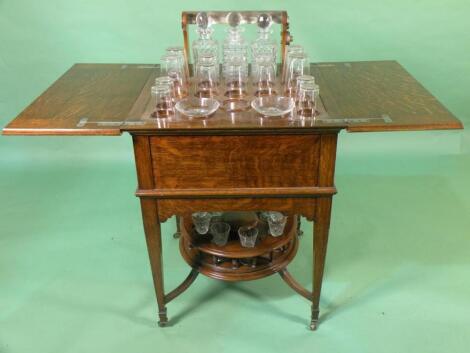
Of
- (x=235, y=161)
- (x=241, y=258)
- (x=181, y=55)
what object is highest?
(x=181, y=55)

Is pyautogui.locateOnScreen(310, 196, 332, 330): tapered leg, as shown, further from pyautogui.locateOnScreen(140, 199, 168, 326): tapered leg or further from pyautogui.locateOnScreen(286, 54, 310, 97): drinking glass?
pyautogui.locateOnScreen(140, 199, 168, 326): tapered leg

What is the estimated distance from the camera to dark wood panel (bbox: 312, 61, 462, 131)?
4.80 ft

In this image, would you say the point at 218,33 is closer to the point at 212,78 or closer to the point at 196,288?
the point at 212,78

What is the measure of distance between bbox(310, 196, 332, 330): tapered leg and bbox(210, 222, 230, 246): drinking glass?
1.16 ft

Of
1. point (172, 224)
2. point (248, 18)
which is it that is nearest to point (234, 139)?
point (248, 18)

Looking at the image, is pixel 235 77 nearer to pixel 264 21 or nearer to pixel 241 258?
pixel 264 21

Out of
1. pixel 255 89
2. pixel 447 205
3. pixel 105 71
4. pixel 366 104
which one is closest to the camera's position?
pixel 366 104

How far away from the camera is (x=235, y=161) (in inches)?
60.6

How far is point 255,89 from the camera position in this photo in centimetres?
179

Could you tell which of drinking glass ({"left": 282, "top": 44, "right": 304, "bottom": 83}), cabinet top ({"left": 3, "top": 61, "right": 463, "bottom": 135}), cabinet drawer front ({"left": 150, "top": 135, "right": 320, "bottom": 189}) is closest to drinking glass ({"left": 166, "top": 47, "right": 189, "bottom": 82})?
cabinet top ({"left": 3, "top": 61, "right": 463, "bottom": 135})

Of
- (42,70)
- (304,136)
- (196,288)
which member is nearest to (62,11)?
(42,70)

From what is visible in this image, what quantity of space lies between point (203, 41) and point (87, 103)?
0.50m

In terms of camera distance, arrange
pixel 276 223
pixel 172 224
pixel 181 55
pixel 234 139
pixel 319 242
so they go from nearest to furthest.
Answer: pixel 234 139 < pixel 319 242 < pixel 181 55 < pixel 276 223 < pixel 172 224

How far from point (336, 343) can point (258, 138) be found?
0.86 meters
